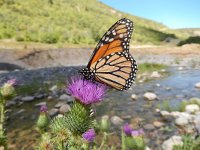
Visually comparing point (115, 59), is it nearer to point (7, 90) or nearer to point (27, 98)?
point (7, 90)

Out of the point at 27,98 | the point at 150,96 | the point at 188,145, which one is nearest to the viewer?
the point at 188,145

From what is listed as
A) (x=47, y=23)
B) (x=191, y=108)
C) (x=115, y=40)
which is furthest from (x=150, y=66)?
(x=47, y=23)

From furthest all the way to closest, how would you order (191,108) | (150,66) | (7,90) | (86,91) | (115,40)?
(150,66) → (191,108) → (115,40) → (7,90) → (86,91)

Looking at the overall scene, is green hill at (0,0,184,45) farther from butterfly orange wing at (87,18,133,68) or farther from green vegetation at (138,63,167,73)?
butterfly orange wing at (87,18,133,68)

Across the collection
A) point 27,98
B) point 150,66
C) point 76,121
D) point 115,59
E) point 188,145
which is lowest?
point 150,66

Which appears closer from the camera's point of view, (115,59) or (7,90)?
(7,90)

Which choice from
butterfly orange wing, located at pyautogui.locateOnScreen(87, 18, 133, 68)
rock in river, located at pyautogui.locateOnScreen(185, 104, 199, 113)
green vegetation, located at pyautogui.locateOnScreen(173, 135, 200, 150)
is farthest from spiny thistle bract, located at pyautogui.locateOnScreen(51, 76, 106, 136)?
rock in river, located at pyautogui.locateOnScreen(185, 104, 199, 113)

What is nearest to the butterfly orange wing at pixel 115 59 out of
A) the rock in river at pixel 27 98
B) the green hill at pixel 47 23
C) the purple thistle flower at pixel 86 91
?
the purple thistle flower at pixel 86 91
